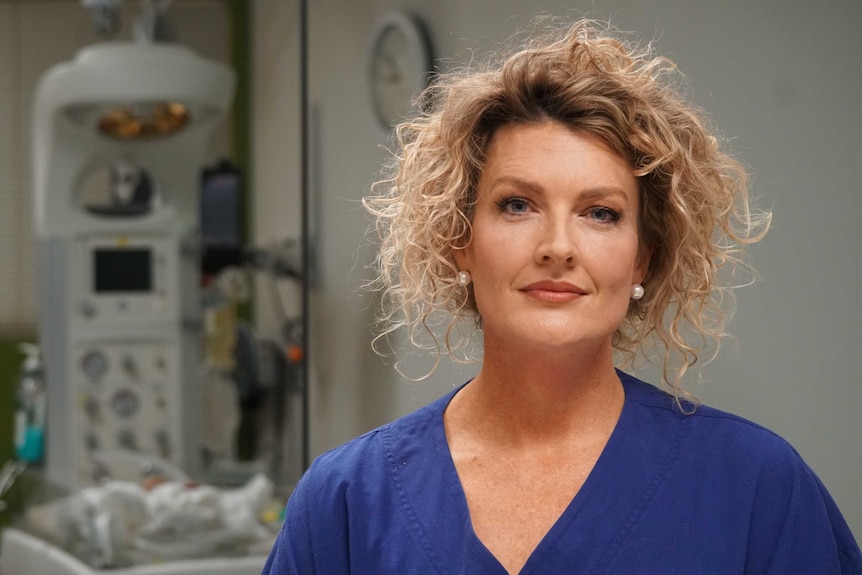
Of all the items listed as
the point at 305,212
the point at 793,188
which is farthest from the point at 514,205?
the point at 305,212

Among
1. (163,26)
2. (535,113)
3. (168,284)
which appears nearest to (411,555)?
(535,113)

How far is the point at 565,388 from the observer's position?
100 centimetres

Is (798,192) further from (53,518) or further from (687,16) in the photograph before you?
(53,518)

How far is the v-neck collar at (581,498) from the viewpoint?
3.05ft

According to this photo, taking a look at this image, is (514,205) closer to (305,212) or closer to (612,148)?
(612,148)

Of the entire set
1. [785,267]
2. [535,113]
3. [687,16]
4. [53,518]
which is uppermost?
[687,16]

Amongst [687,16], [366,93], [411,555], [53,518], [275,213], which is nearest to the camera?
[411,555]

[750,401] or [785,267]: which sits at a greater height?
[785,267]

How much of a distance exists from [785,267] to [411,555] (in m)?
0.55

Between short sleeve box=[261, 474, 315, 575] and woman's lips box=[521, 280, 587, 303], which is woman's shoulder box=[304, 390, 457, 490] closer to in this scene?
short sleeve box=[261, 474, 315, 575]

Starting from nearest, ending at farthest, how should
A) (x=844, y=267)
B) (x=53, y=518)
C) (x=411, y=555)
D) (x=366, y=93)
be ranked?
1. (x=411, y=555)
2. (x=844, y=267)
3. (x=366, y=93)
4. (x=53, y=518)

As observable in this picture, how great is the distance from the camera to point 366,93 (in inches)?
82.0

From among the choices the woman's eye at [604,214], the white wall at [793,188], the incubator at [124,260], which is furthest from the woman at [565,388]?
the incubator at [124,260]

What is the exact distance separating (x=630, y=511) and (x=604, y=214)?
0.87ft
